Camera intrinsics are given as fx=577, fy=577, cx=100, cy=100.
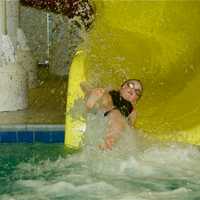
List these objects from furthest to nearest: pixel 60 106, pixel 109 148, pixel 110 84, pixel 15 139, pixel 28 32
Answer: pixel 28 32 < pixel 60 106 < pixel 110 84 < pixel 15 139 < pixel 109 148

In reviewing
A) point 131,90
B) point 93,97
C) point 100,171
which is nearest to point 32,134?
point 93,97

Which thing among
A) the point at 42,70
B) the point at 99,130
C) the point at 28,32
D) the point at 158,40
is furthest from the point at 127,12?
the point at 28,32

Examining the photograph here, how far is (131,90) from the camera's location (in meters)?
3.49

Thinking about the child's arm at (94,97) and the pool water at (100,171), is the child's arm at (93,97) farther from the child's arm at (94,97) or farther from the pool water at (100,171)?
the pool water at (100,171)

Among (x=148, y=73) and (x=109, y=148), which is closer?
(x=109, y=148)

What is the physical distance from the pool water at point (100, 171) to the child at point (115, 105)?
0.23 feet

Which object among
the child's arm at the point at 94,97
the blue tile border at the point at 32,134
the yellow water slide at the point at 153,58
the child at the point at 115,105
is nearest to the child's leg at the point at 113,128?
the child at the point at 115,105

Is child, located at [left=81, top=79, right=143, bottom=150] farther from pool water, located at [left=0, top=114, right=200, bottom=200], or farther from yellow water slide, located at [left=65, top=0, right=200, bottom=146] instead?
yellow water slide, located at [left=65, top=0, right=200, bottom=146]

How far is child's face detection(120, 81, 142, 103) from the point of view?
349 centimetres

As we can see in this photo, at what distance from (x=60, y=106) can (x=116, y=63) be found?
1025 mm

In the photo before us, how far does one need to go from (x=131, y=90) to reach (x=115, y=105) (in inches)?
5.3

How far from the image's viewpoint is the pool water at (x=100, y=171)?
2705 millimetres

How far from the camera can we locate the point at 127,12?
3.97 m

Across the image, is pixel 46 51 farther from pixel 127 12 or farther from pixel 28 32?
pixel 127 12
